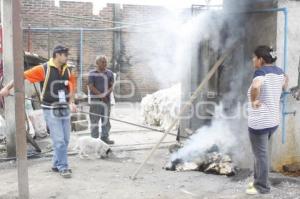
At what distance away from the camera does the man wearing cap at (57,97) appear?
21.0 feet

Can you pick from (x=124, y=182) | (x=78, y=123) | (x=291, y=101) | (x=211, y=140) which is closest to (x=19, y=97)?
(x=124, y=182)

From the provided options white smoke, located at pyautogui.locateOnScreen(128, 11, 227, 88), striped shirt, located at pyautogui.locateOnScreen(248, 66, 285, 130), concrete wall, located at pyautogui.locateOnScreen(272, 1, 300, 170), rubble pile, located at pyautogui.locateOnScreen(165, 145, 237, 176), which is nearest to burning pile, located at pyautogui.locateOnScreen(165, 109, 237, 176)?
rubble pile, located at pyautogui.locateOnScreen(165, 145, 237, 176)

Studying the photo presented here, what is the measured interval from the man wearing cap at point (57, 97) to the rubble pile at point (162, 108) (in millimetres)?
4571

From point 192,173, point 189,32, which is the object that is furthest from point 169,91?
point 192,173

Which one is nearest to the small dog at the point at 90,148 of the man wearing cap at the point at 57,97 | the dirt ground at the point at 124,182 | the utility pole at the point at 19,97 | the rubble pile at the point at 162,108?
the dirt ground at the point at 124,182

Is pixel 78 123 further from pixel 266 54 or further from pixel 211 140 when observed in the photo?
→ pixel 266 54

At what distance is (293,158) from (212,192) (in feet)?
5.26

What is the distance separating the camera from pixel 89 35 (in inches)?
658

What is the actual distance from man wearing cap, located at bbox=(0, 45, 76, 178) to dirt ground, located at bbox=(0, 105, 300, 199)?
15.7 inches

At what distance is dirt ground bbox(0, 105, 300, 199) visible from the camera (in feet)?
18.3

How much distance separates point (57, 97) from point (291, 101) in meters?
3.55

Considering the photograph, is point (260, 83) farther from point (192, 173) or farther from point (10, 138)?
point (10, 138)

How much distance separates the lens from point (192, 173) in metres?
6.67

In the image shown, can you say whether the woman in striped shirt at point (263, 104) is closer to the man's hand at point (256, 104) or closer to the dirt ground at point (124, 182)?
the man's hand at point (256, 104)
